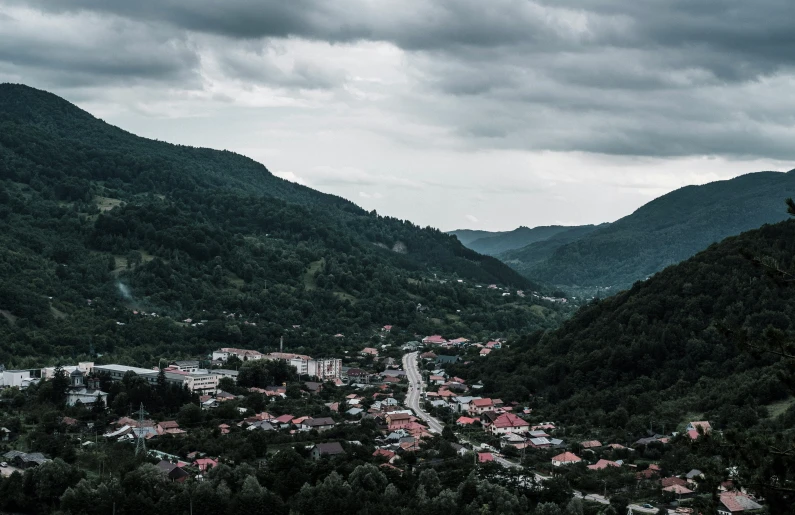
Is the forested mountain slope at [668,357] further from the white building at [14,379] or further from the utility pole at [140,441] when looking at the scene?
the white building at [14,379]

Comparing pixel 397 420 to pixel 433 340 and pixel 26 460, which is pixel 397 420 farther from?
pixel 433 340

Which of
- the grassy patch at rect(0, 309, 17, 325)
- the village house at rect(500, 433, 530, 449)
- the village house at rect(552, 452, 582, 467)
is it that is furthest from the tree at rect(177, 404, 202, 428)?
the grassy patch at rect(0, 309, 17, 325)

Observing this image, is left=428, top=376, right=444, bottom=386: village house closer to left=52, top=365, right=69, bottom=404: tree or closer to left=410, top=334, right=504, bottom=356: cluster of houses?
left=410, top=334, right=504, bottom=356: cluster of houses

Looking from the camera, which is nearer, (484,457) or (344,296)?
(484,457)

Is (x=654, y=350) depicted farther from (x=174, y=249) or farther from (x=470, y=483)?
(x=174, y=249)

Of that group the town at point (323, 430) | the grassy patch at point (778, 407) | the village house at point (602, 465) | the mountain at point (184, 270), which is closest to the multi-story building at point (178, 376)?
the town at point (323, 430)

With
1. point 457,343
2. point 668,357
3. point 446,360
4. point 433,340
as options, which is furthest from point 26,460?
point 433,340
